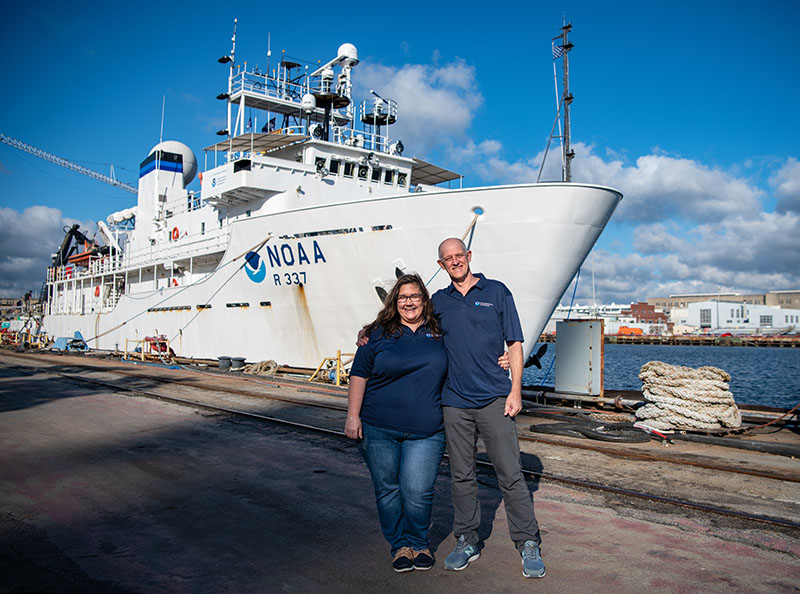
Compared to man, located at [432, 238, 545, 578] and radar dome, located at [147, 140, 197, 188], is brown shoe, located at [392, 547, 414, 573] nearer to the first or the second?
man, located at [432, 238, 545, 578]

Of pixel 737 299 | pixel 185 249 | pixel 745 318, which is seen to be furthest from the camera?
pixel 737 299

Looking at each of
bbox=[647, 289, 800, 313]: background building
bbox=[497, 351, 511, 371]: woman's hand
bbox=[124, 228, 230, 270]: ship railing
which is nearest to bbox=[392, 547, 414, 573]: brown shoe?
bbox=[497, 351, 511, 371]: woman's hand

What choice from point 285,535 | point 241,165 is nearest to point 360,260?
point 241,165

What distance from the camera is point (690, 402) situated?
24.0ft

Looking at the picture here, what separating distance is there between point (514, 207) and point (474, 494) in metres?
7.52

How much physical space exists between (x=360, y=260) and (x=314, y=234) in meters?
1.38

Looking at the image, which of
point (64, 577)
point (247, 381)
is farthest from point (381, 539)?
point (247, 381)

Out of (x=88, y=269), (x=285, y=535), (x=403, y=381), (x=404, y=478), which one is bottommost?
(x=285, y=535)

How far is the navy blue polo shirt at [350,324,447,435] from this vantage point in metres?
2.99

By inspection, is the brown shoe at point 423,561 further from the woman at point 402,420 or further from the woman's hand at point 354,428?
the woman's hand at point 354,428

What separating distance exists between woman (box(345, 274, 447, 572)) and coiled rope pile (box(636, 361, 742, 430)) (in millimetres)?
5107

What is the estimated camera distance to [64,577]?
289 cm

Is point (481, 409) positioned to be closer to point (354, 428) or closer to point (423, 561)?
point (354, 428)

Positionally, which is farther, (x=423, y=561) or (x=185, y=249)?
(x=185, y=249)
